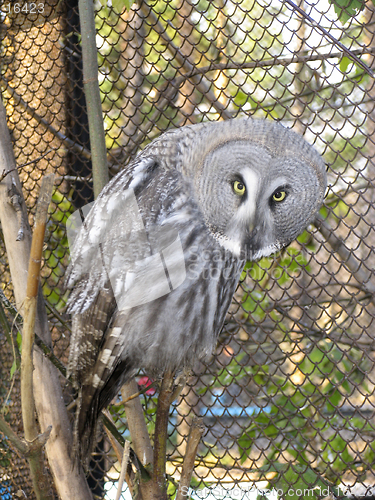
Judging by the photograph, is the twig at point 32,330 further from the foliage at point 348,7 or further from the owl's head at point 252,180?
the foliage at point 348,7

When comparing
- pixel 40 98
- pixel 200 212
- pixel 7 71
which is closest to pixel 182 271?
pixel 200 212

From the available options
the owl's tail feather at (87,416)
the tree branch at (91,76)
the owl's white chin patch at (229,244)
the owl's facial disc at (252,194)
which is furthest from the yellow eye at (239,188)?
the owl's tail feather at (87,416)

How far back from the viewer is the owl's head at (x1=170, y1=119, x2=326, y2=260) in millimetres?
1070

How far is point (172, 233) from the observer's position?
1.09m

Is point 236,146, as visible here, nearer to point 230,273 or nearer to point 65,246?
point 230,273

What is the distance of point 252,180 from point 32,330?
22.7 inches

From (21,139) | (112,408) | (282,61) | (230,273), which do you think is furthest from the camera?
(21,139)

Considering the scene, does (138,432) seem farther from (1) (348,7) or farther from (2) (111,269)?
(1) (348,7)

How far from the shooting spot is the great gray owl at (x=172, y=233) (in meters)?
1.08

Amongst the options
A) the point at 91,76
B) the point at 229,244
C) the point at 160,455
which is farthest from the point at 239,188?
the point at 160,455

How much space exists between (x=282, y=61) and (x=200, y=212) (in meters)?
0.68

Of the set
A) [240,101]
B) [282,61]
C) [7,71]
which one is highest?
[7,71]

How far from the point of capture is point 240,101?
181 centimetres

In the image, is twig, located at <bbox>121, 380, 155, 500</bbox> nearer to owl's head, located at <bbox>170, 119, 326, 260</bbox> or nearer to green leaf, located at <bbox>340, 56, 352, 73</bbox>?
owl's head, located at <bbox>170, 119, 326, 260</bbox>
